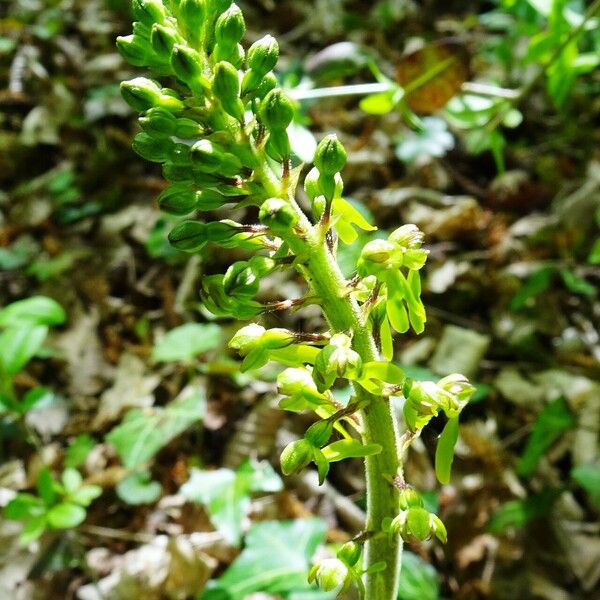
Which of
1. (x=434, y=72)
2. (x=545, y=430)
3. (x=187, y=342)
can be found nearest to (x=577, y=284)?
(x=545, y=430)

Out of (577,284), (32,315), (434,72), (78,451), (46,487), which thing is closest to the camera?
(46,487)

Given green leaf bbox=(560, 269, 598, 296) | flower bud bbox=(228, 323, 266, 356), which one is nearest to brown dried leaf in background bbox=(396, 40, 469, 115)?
green leaf bbox=(560, 269, 598, 296)

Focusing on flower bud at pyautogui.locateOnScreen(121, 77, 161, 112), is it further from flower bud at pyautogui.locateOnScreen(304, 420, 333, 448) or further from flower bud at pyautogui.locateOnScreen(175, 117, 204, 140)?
flower bud at pyautogui.locateOnScreen(304, 420, 333, 448)

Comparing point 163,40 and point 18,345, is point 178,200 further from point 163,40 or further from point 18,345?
point 18,345

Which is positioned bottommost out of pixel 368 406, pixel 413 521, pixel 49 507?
pixel 49 507

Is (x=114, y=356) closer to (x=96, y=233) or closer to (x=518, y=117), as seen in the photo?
(x=96, y=233)

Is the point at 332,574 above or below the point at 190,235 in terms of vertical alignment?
below

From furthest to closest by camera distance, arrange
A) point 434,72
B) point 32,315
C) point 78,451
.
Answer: point 78,451
point 434,72
point 32,315
